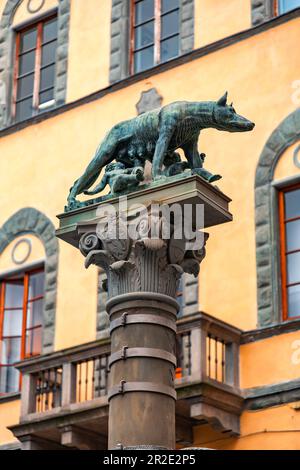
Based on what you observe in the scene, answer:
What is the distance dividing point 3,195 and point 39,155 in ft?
3.10

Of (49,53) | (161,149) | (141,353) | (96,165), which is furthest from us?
(49,53)

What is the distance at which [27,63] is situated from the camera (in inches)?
910

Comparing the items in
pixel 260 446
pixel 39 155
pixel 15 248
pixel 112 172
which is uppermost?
pixel 39 155

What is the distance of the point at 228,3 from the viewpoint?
65.5 ft

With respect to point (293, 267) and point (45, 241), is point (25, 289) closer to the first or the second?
point (45, 241)

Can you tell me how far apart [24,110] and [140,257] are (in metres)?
12.1

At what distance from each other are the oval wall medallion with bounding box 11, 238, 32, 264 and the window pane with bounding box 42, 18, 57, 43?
3.96m

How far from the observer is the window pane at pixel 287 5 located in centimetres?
1920

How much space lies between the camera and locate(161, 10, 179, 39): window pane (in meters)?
20.8

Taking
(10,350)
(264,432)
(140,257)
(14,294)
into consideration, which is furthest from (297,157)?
(140,257)
